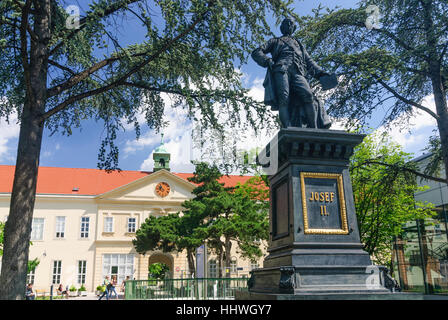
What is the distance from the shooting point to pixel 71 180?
43.1 meters

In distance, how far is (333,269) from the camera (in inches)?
203

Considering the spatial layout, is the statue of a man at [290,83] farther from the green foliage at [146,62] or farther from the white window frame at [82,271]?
the white window frame at [82,271]

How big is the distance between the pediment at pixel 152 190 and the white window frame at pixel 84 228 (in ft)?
9.03

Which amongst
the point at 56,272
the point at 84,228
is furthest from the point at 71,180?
the point at 56,272

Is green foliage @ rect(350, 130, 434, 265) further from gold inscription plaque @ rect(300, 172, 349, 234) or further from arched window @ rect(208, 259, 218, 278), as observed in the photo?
arched window @ rect(208, 259, 218, 278)

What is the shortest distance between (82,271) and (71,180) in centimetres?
1029

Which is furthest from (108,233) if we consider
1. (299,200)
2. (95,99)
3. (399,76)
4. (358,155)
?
(299,200)

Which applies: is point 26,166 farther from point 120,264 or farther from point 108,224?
point 120,264

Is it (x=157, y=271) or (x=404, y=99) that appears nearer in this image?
(x=404, y=99)

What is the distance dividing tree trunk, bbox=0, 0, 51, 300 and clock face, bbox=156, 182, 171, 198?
34.7m

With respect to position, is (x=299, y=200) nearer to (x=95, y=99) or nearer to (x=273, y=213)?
(x=273, y=213)

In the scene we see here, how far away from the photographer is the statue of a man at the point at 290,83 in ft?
21.7

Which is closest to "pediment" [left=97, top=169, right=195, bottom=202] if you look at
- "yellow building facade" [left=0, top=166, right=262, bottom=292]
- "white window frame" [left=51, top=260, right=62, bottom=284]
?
"yellow building facade" [left=0, top=166, right=262, bottom=292]
